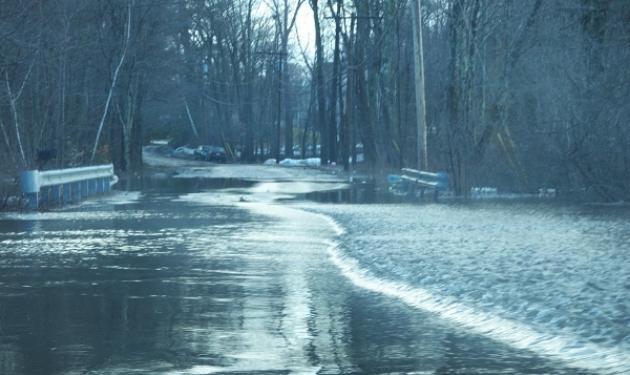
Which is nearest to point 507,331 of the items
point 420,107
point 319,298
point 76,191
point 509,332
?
point 509,332

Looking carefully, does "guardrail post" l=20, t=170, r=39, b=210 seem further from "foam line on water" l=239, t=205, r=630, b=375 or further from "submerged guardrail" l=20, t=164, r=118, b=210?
"foam line on water" l=239, t=205, r=630, b=375

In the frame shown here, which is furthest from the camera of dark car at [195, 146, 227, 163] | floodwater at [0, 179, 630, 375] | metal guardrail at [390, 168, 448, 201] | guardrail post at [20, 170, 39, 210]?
dark car at [195, 146, 227, 163]

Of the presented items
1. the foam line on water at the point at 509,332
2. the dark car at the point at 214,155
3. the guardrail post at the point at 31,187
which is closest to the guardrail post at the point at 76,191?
the guardrail post at the point at 31,187

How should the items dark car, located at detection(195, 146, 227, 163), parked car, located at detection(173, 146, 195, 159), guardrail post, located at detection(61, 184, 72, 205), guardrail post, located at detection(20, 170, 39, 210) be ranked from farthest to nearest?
parked car, located at detection(173, 146, 195, 159)
dark car, located at detection(195, 146, 227, 163)
guardrail post, located at detection(61, 184, 72, 205)
guardrail post, located at detection(20, 170, 39, 210)

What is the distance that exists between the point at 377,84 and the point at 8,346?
54.6m

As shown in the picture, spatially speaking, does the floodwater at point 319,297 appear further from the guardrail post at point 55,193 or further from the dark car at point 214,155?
the dark car at point 214,155

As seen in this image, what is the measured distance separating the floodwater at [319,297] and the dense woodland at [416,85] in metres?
6.64

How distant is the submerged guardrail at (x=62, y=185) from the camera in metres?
25.0

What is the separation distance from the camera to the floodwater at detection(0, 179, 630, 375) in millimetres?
8328

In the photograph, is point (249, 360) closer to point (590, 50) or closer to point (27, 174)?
point (27, 174)

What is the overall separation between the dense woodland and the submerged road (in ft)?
22.9

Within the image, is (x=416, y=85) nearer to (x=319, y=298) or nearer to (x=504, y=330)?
(x=319, y=298)

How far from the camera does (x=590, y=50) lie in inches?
1066

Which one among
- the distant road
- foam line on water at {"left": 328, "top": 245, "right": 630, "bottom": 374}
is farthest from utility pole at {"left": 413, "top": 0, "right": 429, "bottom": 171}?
foam line on water at {"left": 328, "top": 245, "right": 630, "bottom": 374}
